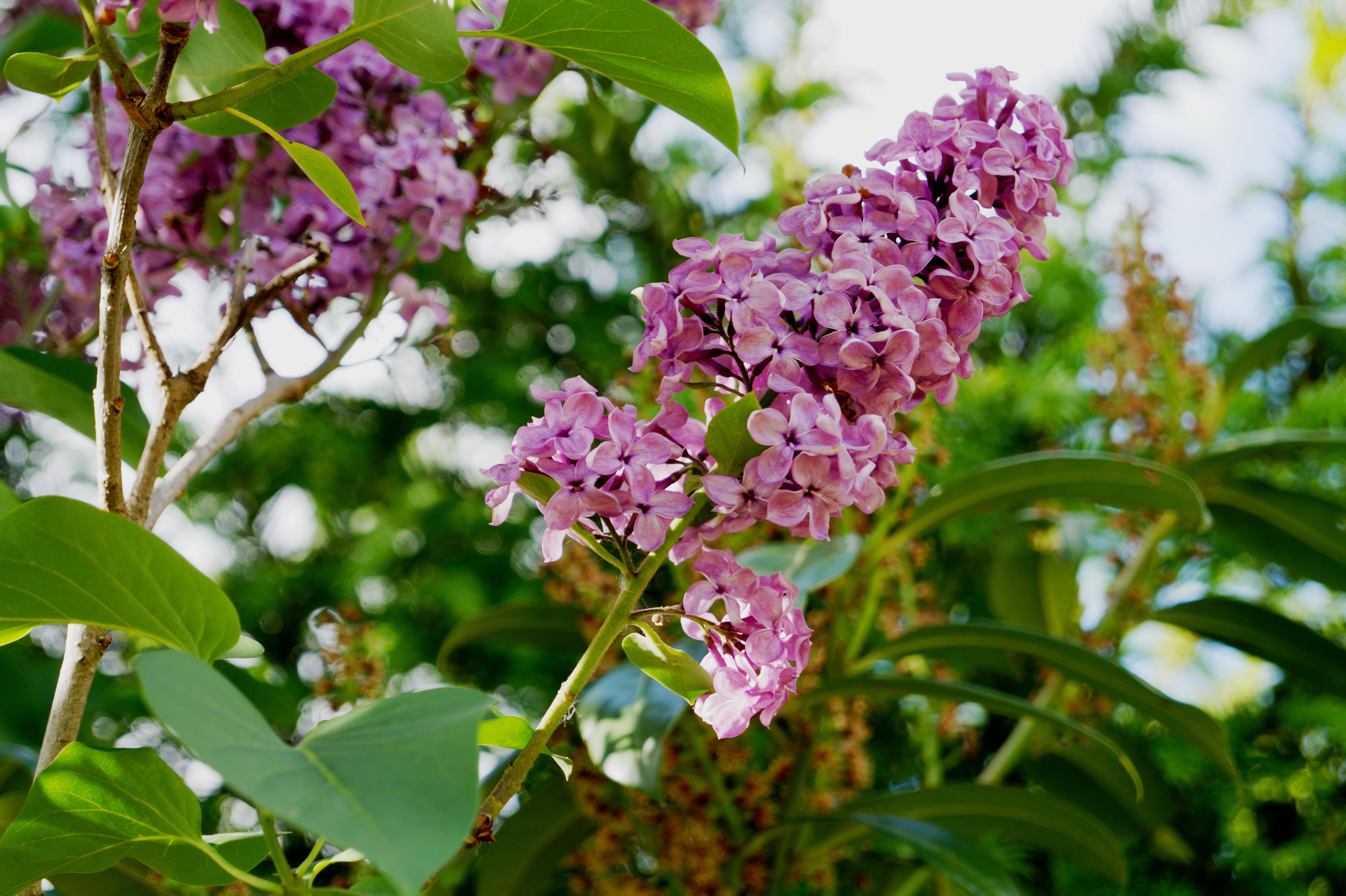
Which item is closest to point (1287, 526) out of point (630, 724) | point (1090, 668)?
point (1090, 668)

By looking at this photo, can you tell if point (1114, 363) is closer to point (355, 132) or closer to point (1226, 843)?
point (1226, 843)

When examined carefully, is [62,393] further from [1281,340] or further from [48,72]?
[1281,340]

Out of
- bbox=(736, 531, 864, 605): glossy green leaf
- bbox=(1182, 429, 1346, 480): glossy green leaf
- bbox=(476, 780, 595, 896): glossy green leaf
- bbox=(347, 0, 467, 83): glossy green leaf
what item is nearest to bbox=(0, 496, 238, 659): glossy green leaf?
bbox=(347, 0, 467, 83): glossy green leaf

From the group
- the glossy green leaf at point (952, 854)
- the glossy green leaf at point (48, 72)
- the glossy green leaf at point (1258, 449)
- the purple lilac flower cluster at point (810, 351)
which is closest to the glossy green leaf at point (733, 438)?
the purple lilac flower cluster at point (810, 351)

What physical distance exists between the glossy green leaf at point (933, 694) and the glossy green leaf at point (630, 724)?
0.13 m

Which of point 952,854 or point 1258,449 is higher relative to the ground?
point 1258,449

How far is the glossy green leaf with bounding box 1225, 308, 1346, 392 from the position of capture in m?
0.75

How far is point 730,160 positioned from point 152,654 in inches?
42.9

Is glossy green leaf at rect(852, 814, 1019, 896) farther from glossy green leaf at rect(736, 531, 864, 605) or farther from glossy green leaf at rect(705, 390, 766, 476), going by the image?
glossy green leaf at rect(705, 390, 766, 476)

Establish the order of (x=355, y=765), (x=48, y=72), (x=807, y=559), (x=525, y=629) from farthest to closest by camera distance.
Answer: (x=525, y=629), (x=807, y=559), (x=48, y=72), (x=355, y=765)

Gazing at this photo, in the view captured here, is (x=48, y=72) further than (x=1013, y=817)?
No

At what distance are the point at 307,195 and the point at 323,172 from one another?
0.17 metres

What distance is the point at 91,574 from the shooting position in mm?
253

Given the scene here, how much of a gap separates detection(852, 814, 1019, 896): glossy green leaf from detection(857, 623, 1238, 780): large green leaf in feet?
0.37
